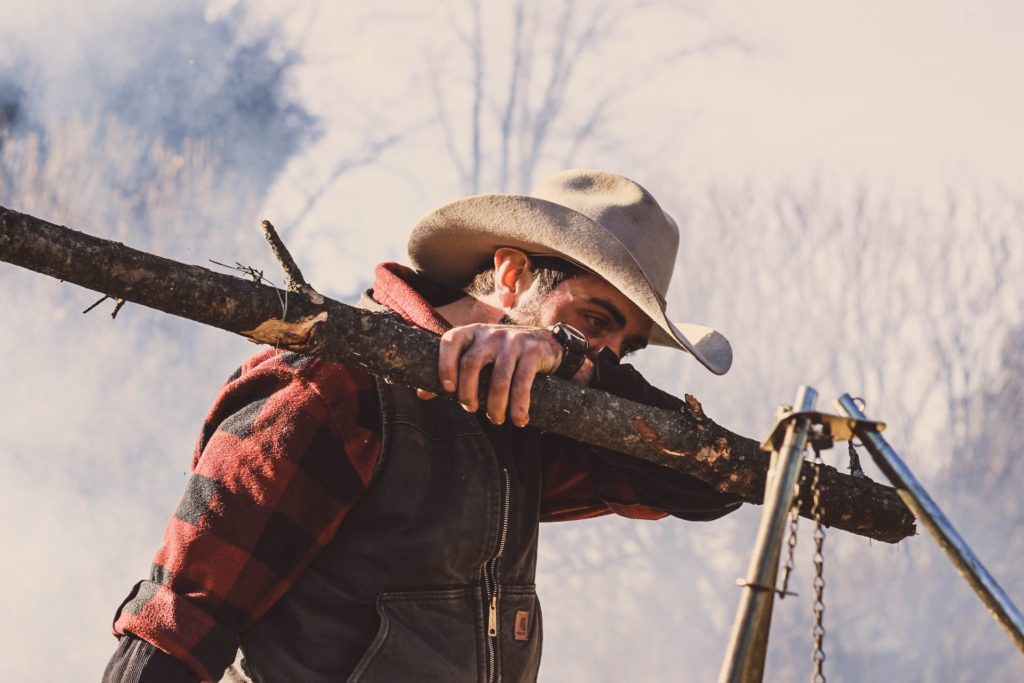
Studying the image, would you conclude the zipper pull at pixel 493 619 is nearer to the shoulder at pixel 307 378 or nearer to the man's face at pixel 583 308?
the shoulder at pixel 307 378

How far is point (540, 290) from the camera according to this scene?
2730 mm

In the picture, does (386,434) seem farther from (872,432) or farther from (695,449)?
(872,432)

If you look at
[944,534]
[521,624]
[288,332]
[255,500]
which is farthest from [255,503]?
[944,534]

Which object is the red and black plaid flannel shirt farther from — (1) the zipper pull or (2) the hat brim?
(2) the hat brim

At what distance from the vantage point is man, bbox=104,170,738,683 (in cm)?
196

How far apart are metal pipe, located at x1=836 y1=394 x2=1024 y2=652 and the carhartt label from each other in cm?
99

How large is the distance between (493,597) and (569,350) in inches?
23.8

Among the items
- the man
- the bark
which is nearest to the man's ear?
the man

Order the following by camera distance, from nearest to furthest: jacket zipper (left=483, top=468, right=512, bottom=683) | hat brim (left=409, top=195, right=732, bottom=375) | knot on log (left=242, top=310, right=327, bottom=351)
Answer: knot on log (left=242, top=310, right=327, bottom=351) < jacket zipper (left=483, top=468, right=512, bottom=683) < hat brim (left=409, top=195, right=732, bottom=375)

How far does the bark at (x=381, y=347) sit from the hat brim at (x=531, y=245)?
1.17 ft

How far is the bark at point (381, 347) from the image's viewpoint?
1.62 meters

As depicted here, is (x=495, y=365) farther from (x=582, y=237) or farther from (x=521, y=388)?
(x=582, y=237)

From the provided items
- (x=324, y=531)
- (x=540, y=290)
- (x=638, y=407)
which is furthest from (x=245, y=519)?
(x=540, y=290)

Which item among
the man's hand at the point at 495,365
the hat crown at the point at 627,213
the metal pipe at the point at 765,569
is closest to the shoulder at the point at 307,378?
the man's hand at the point at 495,365
